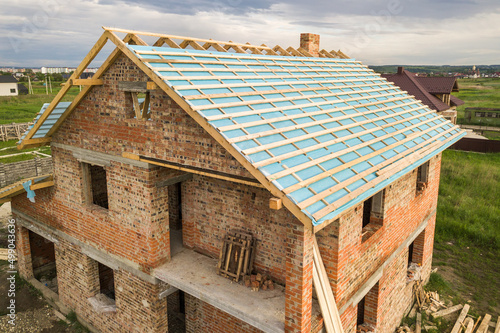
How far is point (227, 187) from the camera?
770 centimetres

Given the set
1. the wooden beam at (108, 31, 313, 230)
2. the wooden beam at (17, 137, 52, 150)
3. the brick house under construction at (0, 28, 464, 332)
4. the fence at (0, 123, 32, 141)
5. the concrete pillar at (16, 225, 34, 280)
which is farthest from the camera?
the fence at (0, 123, 32, 141)

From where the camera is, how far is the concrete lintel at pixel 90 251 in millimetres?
8141

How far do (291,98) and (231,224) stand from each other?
3.03m

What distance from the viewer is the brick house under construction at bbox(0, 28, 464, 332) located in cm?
575

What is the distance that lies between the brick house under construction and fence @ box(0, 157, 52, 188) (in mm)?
11138

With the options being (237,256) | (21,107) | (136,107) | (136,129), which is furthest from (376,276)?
(21,107)

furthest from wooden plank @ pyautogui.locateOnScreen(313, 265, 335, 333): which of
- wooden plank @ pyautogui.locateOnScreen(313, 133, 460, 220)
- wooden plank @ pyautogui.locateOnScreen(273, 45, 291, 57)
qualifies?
wooden plank @ pyautogui.locateOnScreen(273, 45, 291, 57)

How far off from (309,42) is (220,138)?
8635mm

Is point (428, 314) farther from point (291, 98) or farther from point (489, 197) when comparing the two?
point (489, 197)

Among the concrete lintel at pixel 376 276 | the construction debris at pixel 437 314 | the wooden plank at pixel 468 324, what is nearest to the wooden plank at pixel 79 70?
the concrete lintel at pixel 376 276

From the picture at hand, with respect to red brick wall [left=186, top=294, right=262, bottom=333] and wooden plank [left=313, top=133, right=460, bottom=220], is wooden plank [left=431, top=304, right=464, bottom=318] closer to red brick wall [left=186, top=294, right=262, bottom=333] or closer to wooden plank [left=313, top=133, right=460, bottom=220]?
wooden plank [left=313, top=133, right=460, bottom=220]

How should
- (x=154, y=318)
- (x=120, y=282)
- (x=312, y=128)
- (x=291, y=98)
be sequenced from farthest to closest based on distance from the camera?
1. (x=120, y=282)
2. (x=154, y=318)
3. (x=291, y=98)
4. (x=312, y=128)

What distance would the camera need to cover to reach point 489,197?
2027 cm

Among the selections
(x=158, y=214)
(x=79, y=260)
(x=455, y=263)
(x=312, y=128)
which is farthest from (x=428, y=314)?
(x=79, y=260)
